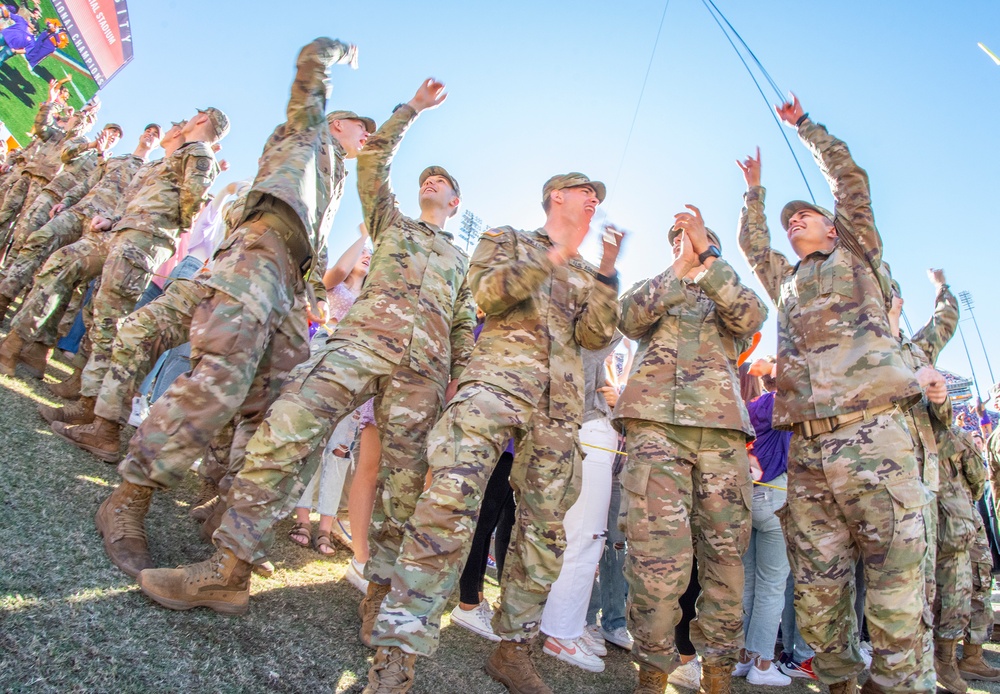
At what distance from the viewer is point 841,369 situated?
2941mm

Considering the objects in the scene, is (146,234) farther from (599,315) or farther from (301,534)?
(599,315)

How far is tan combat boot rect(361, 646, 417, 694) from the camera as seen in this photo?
2047 mm

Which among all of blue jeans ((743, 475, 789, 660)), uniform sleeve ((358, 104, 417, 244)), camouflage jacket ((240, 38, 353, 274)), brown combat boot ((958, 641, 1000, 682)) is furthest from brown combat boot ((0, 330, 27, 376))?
brown combat boot ((958, 641, 1000, 682))

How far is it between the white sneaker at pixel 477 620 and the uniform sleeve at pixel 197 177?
3453mm

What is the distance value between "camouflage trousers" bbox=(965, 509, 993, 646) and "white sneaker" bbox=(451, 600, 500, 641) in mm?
4224

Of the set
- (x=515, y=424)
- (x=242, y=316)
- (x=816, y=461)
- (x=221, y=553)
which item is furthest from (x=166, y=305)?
(x=816, y=461)

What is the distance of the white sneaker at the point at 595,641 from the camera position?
3531 millimetres

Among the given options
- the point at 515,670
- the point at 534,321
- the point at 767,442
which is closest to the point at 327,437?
the point at 534,321

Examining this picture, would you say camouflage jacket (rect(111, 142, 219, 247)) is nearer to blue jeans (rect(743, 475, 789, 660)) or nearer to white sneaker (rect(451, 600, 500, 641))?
white sneaker (rect(451, 600, 500, 641))

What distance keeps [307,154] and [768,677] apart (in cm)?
446

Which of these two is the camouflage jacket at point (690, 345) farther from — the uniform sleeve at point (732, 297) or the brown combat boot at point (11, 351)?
the brown combat boot at point (11, 351)

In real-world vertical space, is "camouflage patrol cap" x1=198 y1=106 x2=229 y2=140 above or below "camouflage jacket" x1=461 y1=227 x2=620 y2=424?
above

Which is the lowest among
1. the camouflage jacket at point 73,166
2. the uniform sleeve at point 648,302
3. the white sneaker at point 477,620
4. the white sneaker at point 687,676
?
the white sneaker at point 687,676

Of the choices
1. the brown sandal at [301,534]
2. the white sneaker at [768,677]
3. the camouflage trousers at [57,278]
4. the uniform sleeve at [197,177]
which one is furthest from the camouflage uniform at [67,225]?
the white sneaker at [768,677]
